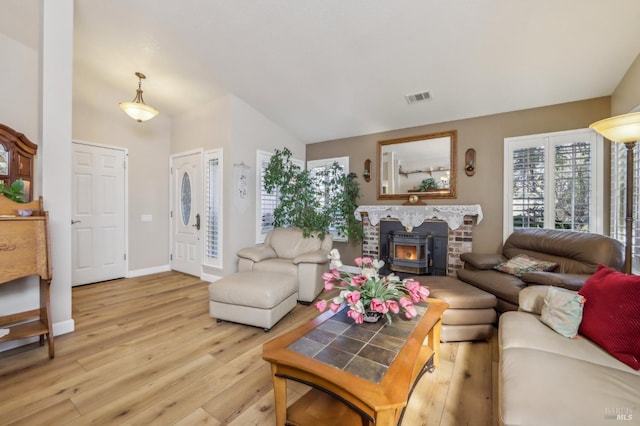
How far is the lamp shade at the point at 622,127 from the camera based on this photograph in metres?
1.85

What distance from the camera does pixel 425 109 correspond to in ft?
12.5

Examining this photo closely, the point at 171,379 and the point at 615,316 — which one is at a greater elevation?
the point at 615,316

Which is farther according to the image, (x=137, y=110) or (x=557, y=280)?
(x=137, y=110)

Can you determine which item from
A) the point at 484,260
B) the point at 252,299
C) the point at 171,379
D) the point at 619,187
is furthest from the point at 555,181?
the point at 171,379

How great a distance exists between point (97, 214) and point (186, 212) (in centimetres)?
124

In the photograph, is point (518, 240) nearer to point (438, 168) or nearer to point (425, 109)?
point (438, 168)

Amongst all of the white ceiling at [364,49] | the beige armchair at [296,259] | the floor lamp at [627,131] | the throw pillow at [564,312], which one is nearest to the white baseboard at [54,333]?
the beige armchair at [296,259]

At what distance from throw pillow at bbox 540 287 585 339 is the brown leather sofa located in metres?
0.54

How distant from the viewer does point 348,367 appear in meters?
1.24

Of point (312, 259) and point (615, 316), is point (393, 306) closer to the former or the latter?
point (615, 316)

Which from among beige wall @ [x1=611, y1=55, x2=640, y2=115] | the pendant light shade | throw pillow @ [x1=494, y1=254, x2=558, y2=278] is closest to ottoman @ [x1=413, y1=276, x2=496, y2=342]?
throw pillow @ [x1=494, y1=254, x2=558, y2=278]

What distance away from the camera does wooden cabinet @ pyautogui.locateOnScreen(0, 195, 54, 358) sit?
6.49ft

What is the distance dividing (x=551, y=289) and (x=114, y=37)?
4950 mm

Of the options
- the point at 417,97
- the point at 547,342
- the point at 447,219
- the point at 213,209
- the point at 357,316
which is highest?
the point at 417,97
